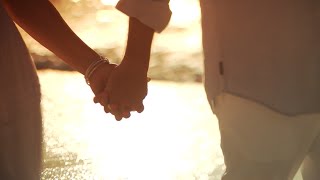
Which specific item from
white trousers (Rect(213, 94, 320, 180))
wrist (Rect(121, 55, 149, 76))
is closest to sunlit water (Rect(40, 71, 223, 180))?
white trousers (Rect(213, 94, 320, 180))

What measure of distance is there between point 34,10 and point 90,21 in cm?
469

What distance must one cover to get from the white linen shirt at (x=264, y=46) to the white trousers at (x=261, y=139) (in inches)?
1.2

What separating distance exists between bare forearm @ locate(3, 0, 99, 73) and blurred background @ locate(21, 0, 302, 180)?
115 centimetres

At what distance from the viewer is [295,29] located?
1394 millimetres

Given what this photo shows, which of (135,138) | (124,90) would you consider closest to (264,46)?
(124,90)

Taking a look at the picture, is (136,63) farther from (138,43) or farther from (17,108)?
(17,108)

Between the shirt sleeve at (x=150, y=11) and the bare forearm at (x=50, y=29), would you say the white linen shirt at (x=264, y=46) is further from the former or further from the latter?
the bare forearm at (x=50, y=29)

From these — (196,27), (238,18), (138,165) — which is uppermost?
(238,18)

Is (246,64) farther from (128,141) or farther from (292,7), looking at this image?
(128,141)

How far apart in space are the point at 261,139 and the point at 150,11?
44 cm

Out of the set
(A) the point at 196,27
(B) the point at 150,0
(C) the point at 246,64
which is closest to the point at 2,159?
(B) the point at 150,0

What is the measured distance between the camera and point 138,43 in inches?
58.2

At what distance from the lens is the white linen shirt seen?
140 cm

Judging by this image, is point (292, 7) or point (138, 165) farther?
point (138, 165)
